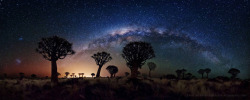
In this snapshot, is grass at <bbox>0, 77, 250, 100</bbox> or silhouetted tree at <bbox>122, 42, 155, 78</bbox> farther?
silhouetted tree at <bbox>122, 42, 155, 78</bbox>

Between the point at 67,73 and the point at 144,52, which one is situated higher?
the point at 144,52

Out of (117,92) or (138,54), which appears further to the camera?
(138,54)

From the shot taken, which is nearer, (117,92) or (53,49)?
(117,92)

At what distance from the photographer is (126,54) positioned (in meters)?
23.9

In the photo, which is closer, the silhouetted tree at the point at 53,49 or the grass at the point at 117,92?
the grass at the point at 117,92

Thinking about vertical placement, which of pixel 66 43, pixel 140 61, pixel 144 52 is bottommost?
pixel 140 61

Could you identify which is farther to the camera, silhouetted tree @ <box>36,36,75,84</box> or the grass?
silhouetted tree @ <box>36,36,75,84</box>

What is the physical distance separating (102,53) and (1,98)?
32.4 m

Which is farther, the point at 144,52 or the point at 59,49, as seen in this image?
the point at 144,52

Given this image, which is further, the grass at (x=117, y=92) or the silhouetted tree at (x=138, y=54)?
the silhouetted tree at (x=138, y=54)

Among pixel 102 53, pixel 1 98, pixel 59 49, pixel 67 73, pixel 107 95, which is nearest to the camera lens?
pixel 1 98

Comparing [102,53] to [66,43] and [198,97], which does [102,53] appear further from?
[198,97]

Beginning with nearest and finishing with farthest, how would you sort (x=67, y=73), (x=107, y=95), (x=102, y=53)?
(x=107, y=95)
(x=102, y=53)
(x=67, y=73)

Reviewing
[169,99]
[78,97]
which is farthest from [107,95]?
[169,99]
